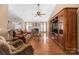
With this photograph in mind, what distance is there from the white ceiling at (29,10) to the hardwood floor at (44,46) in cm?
44

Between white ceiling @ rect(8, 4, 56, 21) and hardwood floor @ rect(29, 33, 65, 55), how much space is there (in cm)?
44

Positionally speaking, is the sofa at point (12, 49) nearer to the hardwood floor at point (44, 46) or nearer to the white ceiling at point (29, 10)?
the hardwood floor at point (44, 46)

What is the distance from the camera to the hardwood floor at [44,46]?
3.29m

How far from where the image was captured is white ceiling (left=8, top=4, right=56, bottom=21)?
329 centimetres

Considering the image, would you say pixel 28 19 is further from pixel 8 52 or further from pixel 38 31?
pixel 8 52

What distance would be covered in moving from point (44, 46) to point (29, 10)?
3.02 feet

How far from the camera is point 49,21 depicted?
3430 millimetres

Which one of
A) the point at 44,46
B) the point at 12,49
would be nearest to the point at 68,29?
the point at 44,46

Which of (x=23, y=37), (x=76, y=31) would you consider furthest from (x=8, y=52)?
(x=76, y=31)

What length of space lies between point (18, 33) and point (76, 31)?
1344mm

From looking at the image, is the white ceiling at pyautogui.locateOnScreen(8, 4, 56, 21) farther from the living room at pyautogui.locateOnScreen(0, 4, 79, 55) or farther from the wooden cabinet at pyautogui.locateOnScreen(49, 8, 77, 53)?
the wooden cabinet at pyautogui.locateOnScreen(49, 8, 77, 53)

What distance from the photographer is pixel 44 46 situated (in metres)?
3.36

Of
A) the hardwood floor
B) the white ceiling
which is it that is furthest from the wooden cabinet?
the white ceiling
